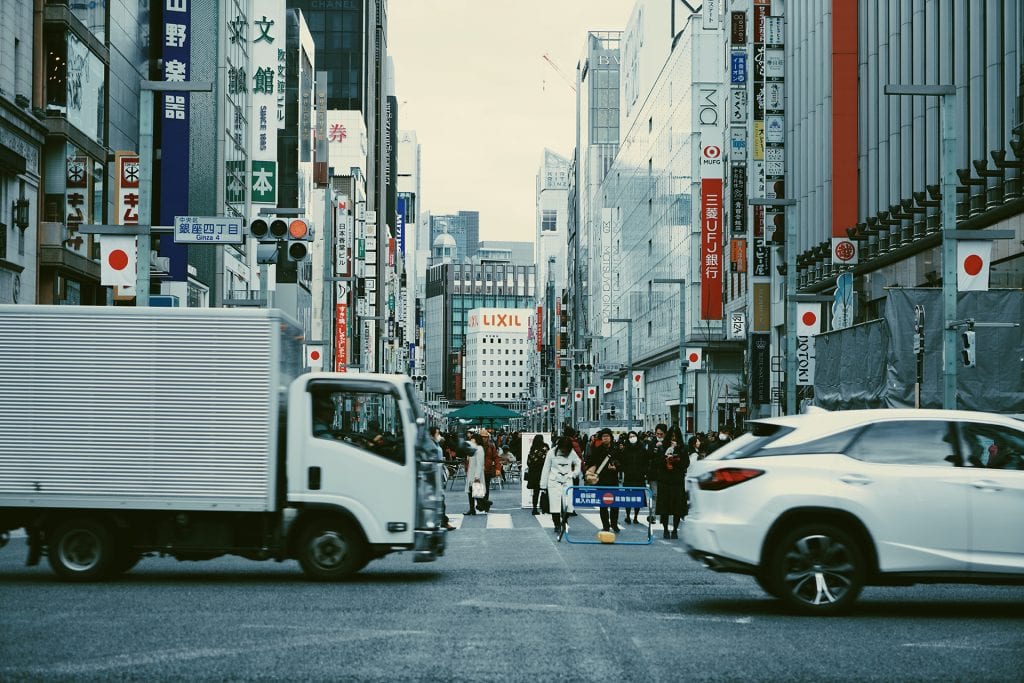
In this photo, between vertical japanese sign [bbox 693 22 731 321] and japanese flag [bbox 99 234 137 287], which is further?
vertical japanese sign [bbox 693 22 731 321]

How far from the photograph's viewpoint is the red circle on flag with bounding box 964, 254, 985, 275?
22.5 meters

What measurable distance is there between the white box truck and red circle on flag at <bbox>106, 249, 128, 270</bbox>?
32.1 ft

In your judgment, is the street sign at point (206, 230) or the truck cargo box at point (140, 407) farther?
the street sign at point (206, 230)

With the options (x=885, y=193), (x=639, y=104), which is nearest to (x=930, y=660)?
(x=885, y=193)

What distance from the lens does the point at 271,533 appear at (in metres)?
14.7

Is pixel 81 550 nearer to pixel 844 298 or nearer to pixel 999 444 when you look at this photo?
pixel 999 444

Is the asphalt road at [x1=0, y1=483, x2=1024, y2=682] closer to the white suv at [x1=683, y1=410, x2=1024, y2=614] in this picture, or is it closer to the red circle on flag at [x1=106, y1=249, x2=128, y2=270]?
the white suv at [x1=683, y1=410, x2=1024, y2=614]

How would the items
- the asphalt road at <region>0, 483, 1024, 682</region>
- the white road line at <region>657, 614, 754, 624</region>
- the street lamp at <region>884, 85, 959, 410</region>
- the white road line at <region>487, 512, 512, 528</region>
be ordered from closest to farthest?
the asphalt road at <region>0, 483, 1024, 682</region> < the white road line at <region>657, 614, 754, 624</region> < the street lamp at <region>884, 85, 959, 410</region> < the white road line at <region>487, 512, 512, 528</region>

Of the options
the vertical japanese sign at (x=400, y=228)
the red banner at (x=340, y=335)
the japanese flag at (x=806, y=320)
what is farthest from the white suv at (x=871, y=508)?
the vertical japanese sign at (x=400, y=228)

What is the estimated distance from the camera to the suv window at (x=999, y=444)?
11625mm

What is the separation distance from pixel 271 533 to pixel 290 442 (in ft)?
3.10

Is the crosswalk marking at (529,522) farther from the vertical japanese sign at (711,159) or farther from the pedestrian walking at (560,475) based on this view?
the vertical japanese sign at (711,159)

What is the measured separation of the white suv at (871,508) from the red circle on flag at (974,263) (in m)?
11.3

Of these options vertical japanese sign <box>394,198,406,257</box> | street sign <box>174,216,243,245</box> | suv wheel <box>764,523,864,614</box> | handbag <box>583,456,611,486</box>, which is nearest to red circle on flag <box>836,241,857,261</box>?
handbag <box>583,456,611,486</box>
